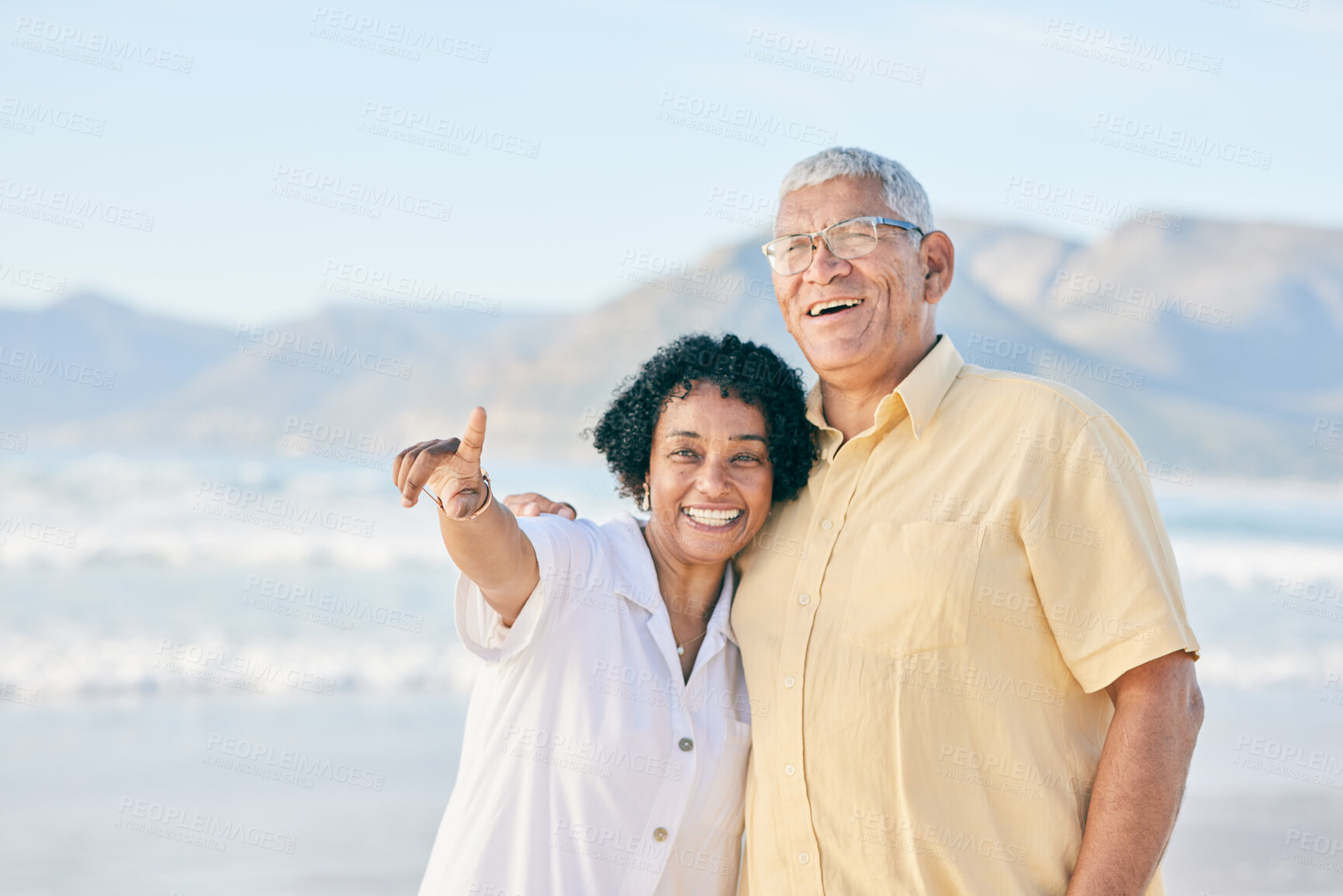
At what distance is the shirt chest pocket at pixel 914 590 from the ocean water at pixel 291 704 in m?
3.54

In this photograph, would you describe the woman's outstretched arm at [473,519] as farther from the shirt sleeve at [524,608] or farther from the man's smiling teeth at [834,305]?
the man's smiling teeth at [834,305]

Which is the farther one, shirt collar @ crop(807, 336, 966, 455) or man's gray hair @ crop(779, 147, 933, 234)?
man's gray hair @ crop(779, 147, 933, 234)

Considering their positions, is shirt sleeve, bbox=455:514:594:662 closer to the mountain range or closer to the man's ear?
the man's ear

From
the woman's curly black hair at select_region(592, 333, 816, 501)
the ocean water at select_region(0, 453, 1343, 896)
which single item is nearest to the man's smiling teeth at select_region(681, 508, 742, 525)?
the woman's curly black hair at select_region(592, 333, 816, 501)

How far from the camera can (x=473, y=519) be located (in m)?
2.39

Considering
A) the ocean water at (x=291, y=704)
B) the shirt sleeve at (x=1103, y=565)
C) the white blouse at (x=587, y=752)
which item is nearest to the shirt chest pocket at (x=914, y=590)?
the shirt sleeve at (x=1103, y=565)

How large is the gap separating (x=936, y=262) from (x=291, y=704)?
22.5 feet

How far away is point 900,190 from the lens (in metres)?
2.79

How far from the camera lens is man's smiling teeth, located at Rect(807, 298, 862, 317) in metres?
2.76

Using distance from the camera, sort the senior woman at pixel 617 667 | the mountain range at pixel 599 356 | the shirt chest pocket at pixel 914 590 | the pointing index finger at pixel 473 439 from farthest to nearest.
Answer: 1. the mountain range at pixel 599 356
2. the senior woman at pixel 617 667
3. the shirt chest pocket at pixel 914 590
4. the pointing index finger at pixel 473 439

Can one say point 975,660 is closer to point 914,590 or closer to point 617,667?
point 914,590

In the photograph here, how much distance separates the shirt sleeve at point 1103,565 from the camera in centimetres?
226

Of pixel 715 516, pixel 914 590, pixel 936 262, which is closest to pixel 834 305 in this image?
pixel 936 262

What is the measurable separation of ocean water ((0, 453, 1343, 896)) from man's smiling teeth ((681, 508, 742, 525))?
3210mm
